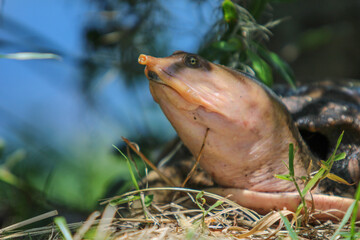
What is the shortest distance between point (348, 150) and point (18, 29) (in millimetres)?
1846

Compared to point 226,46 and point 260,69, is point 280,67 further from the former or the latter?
point 226,46

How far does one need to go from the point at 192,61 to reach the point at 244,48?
361 mm

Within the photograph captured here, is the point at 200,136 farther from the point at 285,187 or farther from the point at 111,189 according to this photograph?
the point at 111,189

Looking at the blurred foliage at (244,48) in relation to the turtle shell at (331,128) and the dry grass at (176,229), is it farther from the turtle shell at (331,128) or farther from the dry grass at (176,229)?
the dry grass at (176,229)

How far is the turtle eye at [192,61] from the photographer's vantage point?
91 cm

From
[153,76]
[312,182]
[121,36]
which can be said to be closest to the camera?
[312,182]

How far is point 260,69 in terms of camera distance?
111 cm

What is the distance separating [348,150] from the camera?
112 cm

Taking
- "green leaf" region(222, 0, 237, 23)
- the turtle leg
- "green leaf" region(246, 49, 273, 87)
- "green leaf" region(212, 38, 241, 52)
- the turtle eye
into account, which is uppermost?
"green leaf" region(222, 0, 237, 23)

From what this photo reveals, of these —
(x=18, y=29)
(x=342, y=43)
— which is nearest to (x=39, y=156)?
(x=18, y=29)

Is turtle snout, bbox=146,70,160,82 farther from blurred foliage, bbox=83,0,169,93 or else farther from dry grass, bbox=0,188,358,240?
blurred foliage, bbox=83,0,169,93

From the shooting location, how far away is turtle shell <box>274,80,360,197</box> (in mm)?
1072

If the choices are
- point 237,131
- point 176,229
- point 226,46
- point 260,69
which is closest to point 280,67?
point 260,69

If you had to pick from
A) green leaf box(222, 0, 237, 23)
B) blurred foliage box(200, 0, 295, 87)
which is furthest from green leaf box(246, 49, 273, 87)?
green leaf box(222, 0, 237, 23)
